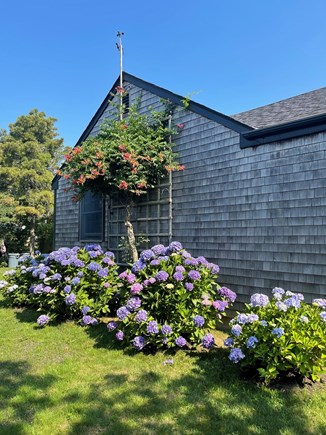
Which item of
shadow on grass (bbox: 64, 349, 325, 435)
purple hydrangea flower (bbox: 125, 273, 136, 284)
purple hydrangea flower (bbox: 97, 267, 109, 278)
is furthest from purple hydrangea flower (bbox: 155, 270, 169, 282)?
purple hydrangea flower (bbox: 97, 267, 109, 278)

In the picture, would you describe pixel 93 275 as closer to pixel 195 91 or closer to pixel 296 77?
pixel 195 91

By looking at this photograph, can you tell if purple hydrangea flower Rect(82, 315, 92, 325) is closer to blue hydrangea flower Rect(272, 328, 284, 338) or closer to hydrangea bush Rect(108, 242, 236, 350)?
hydrangea bush Rect(108, 242, 236, 350)

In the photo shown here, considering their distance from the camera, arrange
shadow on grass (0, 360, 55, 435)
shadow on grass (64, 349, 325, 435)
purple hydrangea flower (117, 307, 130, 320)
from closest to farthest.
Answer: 1. shadow on grass (64, 349, 325, 435)
2. shadow on grass (0, 360, 55, 435)
3. purple hydrangea flower (117, 307, 130, 320)

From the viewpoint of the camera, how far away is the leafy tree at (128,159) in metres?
6.68

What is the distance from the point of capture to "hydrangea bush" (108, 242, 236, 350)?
13.4 ft

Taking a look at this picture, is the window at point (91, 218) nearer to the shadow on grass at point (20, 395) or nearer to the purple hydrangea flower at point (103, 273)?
the purple hydrangea flower at point (103, 273)

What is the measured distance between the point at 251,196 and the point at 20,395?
410cm

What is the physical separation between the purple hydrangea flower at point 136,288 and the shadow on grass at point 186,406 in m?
1.01

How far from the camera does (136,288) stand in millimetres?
4258

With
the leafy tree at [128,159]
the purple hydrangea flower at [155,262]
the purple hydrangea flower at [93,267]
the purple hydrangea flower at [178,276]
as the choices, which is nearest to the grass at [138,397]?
the purple hydrangea flower at [178,276]

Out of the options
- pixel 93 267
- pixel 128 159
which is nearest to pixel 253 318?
pixel 93 267

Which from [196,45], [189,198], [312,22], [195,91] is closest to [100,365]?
[189,198]

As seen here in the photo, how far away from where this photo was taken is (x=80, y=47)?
11.2 meters

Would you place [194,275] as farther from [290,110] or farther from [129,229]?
[290,110]
